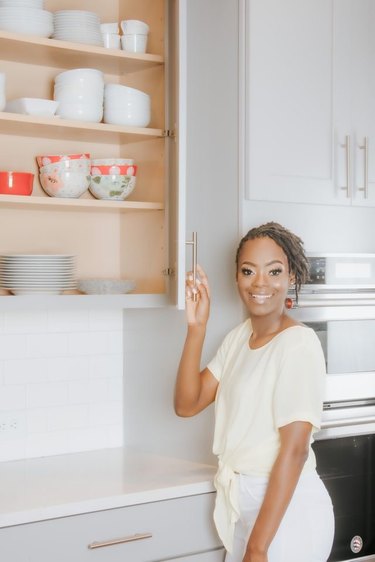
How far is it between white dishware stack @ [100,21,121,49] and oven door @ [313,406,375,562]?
1.25 meters

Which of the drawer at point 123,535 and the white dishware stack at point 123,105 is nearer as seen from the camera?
the drawer at point 123,535

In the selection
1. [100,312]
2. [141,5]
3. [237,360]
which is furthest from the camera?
[100,312]

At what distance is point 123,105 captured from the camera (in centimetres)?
226

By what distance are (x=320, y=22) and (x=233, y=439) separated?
128 centimetres

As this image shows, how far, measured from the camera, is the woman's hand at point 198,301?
215 centimetres

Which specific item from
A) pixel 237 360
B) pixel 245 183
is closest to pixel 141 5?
pixel 245 183

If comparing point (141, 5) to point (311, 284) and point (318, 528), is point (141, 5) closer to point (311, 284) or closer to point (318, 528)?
point (311, 284)

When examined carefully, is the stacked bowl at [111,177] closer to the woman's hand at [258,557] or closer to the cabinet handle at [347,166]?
the cabinet handle at [347,166]

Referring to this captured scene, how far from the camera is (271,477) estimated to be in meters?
1.86

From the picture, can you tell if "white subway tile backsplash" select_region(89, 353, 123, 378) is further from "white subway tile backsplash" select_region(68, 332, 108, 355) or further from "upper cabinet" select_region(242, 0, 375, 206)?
"upper cabinet" select_region(242, 0, 375, 206)

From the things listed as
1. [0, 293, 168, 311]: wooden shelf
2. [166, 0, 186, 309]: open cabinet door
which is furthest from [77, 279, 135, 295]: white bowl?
[166, 0, 186, 309]: open cabinet door

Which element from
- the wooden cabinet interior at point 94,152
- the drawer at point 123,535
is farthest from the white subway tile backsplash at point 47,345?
the drawer at point 123,535

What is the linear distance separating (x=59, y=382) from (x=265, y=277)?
0.88 metres

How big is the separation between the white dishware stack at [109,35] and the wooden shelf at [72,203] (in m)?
0.45
